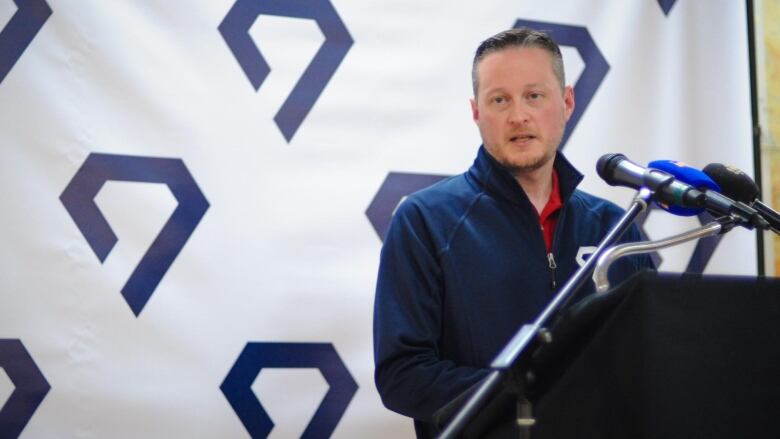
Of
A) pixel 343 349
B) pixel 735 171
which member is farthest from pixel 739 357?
pixel 343 349

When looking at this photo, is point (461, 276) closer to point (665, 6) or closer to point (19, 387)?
point (19, 387)

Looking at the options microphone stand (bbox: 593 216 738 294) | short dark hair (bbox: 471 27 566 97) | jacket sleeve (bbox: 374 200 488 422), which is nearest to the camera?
microphone stand (bbox: 593 216 738 294)

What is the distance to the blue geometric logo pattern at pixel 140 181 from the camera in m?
1.83

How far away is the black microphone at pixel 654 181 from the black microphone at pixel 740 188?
9 centimetres

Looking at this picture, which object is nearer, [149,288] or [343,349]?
[149,288]

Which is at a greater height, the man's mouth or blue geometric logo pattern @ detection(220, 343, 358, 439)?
the man's mouth

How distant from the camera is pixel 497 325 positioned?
1509mm

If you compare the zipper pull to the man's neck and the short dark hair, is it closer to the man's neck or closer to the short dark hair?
the man's neck

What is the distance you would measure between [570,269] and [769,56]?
3.91 ft

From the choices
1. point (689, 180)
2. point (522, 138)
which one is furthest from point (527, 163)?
point (689, 180)

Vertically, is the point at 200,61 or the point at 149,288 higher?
the point at 200,61

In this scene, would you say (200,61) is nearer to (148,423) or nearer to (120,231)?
(120,231)

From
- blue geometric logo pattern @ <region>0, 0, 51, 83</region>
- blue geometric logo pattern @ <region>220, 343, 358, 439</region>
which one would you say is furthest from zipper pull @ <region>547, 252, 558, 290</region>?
Answer: blue geometric logo pattern @ <region>0, 0, 51, 83</region>

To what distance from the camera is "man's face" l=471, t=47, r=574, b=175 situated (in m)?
1.62
